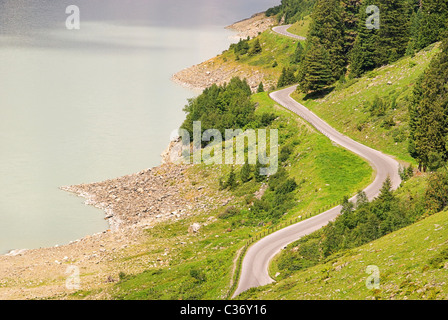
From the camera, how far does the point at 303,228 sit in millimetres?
49156

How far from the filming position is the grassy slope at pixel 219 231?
1756 inches

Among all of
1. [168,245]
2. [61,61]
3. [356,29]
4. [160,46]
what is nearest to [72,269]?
[168,245]

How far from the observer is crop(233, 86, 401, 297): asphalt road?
139ft

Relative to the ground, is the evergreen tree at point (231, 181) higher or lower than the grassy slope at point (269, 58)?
lower

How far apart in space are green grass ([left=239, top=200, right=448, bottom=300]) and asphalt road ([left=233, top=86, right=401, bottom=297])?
3.69 meters

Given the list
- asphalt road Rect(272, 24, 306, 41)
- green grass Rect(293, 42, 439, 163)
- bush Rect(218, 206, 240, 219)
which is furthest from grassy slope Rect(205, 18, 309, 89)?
bush Rect(218, 206, 240, 219)

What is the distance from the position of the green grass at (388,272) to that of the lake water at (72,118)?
32.6m

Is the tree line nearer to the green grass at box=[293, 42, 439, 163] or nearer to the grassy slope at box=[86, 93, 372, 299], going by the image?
the green grass at box=[293, 42, 439, 163]

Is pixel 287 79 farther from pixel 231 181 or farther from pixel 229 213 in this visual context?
pixel 229 213

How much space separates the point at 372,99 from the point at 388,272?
4617cm

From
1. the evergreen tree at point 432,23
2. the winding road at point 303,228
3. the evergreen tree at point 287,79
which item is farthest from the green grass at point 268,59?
the winding road at point 303,228

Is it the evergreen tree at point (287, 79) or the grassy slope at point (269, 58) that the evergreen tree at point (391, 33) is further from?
the grassy slope at point (269, 58)

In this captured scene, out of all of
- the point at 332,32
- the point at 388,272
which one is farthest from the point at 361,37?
the point at 388,272

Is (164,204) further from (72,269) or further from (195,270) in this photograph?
(195,270)
